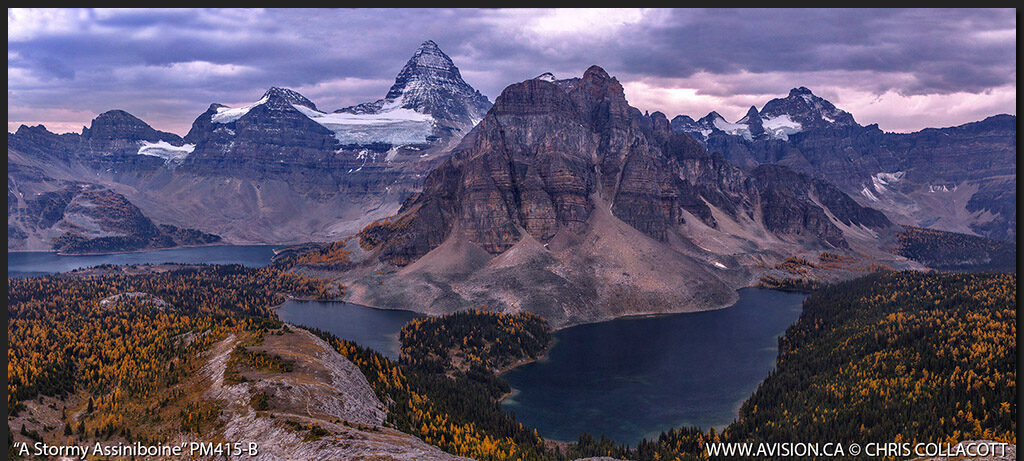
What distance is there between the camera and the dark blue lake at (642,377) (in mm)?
111475

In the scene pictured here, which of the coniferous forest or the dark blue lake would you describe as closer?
the coniferous forest

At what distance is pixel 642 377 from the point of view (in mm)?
135500

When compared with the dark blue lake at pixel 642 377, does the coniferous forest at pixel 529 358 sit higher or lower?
higher

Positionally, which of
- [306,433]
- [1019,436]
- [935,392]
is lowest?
[935,392]

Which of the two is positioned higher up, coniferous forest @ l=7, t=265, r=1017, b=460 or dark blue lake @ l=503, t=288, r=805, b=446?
coniferous forest @ l=7, t=265, r=1017, b=460

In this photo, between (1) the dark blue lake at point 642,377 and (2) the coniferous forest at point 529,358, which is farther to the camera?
(1) the dark blue lake at point 642,377

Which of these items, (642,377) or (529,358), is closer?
(642,377)

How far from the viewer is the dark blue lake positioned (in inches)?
4389

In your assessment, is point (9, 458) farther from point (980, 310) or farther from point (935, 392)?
point (980, 310)

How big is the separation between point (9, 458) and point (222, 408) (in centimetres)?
1840

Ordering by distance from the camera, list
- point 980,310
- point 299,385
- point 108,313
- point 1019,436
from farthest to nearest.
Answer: point 108,313 → point 980,310 → point 299,385 → point 1019,436

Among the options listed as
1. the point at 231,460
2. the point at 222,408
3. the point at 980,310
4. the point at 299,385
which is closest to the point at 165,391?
the point at 222,408

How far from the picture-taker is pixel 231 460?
179 ft

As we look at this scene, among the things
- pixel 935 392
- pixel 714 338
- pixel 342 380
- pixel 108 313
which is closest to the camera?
pixel 342 380
